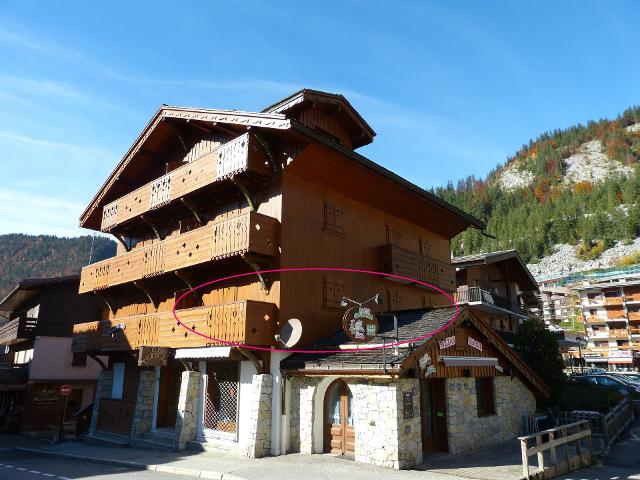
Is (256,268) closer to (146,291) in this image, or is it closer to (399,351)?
(399,351)

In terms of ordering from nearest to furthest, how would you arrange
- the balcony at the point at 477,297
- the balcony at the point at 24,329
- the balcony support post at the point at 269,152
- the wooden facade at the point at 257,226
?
the wooden facade at the point at 257,226
the balcony support post at the point at 269,152
the balcony at the point at 24,329
the balcony at the point at 477,297

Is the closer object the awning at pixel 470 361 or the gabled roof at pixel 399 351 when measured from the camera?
the gabled roof at pixel 399 351

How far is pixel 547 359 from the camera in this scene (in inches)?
914

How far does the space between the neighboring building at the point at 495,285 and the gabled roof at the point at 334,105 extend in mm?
14592

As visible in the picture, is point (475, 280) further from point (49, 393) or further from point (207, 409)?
point (49, 393)

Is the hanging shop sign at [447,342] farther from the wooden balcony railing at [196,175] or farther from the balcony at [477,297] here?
the balcony at [477,297]

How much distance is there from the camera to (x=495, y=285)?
129 ft

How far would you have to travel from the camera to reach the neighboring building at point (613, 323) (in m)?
78.8

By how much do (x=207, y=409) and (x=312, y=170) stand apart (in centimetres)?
966

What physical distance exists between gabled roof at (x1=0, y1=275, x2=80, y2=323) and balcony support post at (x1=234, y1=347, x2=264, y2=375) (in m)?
19.7

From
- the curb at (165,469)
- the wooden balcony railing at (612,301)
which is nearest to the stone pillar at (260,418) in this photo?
the curb at (165,469)

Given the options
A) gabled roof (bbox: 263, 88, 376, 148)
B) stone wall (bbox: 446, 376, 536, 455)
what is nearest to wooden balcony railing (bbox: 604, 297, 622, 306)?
stone wall (bbox: 446, 376, 536, 455)

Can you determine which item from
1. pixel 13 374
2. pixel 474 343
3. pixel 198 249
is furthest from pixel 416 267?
pixel 13 374

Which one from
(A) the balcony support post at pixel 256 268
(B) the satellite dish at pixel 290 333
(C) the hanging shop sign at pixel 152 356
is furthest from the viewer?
(C) the hanging shop sign at pixel 152 356
